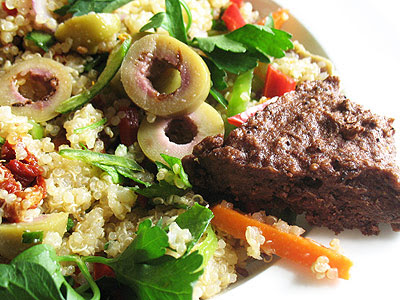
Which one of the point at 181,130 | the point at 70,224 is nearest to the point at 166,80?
the point at 181,130

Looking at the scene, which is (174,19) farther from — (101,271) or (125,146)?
(101,271)

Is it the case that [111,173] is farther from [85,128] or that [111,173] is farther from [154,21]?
[154,21]

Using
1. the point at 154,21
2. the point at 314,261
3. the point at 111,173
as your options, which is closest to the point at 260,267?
the point at 314,261

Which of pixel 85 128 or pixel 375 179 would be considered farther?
pixel 85 128

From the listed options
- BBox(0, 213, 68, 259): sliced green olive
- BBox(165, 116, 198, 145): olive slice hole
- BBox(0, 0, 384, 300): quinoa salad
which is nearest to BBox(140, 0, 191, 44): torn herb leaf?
BBox(0, 0, 384, 300): quinoa salad

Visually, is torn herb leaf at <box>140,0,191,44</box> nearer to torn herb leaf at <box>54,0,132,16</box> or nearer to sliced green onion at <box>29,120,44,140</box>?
A: torn herb leaf at <box>54,0,132,16</box>

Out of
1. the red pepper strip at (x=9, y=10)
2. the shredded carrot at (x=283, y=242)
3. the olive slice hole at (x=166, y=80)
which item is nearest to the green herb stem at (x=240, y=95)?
the olive slice hole at (x=166, y=80)
